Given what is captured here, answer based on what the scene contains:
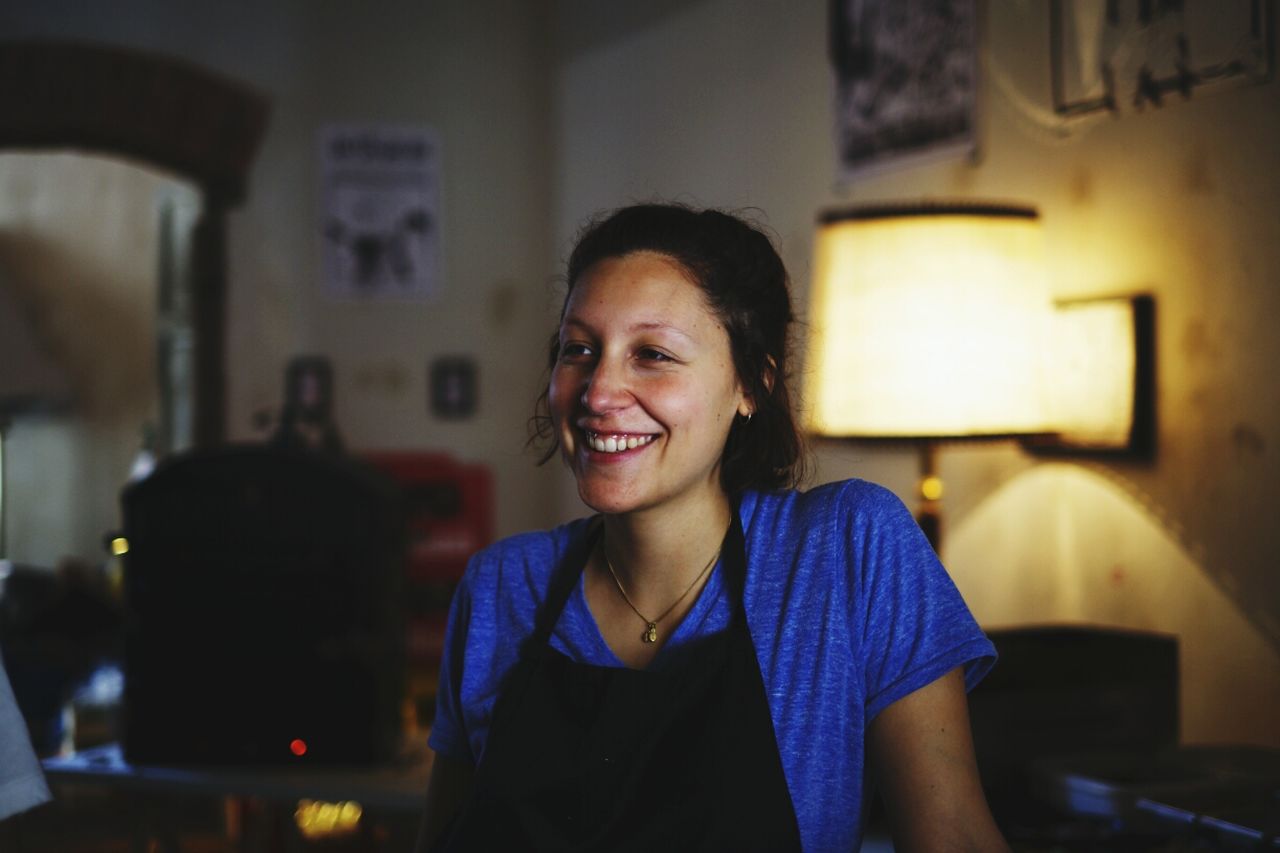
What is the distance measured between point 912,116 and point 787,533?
53.7 inches

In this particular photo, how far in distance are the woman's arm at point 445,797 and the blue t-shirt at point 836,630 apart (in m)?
0.22

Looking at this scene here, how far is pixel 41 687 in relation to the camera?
3826 mm

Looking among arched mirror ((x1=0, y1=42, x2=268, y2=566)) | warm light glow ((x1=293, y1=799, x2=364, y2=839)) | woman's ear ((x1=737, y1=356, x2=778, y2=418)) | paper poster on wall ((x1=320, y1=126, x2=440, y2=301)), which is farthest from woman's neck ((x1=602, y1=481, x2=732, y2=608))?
arched mirror ((x1=0, y1=42, x2=268, y2=566))

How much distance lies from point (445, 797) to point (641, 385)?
56 centimetres

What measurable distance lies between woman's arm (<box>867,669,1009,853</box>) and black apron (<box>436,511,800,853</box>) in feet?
0.36

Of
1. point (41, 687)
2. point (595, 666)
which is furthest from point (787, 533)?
point (41, 687)

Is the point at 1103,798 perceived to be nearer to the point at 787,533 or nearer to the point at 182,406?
the point at 787,533

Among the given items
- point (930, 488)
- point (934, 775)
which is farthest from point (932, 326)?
point (934, 775)

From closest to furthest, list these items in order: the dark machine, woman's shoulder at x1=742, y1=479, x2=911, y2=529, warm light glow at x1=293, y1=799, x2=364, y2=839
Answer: woman's shoulder at x1=742, y1=479, x2=911, y2=529 → warm light glow at x1=293, y1=799, x2=364, y2=839 → the dark machine

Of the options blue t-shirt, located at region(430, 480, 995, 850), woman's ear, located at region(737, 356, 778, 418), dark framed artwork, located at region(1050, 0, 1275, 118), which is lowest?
blue t-shirt, located at region(430, 480, 995, 850)

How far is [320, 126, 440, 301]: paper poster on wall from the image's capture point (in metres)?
4.33

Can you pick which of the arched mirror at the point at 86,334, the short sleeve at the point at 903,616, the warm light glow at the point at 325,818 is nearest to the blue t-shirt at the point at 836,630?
the short sleeve at the point at 903,616

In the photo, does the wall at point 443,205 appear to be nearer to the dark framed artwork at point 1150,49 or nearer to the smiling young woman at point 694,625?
the dark framed artwork at point 1150,49

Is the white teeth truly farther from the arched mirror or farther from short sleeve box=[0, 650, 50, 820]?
the arched mirror
